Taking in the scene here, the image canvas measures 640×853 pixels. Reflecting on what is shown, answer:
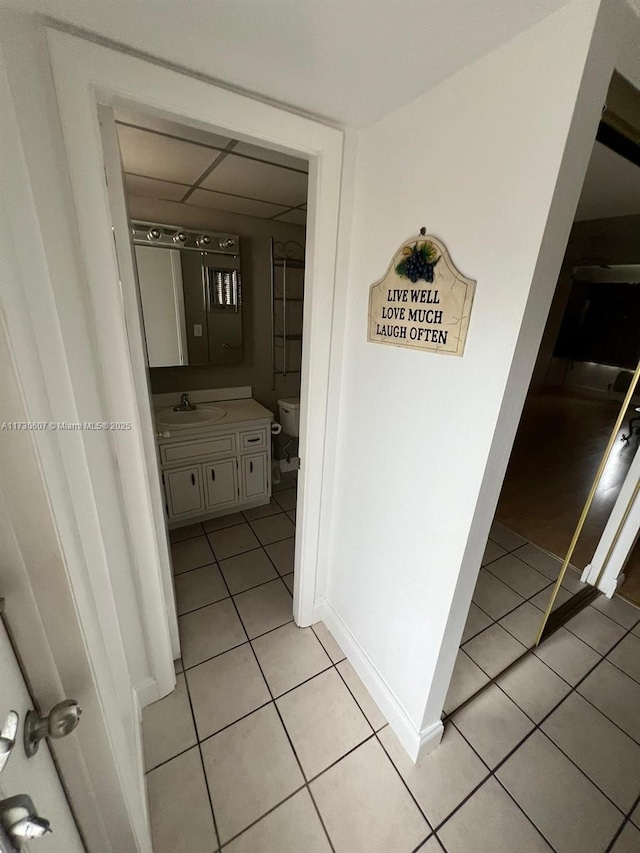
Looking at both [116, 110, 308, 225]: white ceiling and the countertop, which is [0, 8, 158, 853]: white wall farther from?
the countertop

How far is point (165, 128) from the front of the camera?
1201 mm

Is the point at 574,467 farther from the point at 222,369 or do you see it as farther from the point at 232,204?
the point at 232,204

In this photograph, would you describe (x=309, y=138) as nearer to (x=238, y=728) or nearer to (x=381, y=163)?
(x=381, y=163)

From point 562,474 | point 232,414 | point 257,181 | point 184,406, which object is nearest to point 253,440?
point 232,414

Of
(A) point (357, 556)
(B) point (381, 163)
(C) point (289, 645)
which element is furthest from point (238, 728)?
(B) point (381, 163)

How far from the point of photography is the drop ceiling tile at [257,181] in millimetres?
1518

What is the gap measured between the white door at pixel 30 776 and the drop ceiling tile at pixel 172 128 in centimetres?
151

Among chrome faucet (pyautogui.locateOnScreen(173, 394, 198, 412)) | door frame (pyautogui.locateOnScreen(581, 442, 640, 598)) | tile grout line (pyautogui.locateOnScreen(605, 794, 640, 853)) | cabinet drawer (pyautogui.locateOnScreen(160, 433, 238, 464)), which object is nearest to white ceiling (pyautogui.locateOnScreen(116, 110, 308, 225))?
chrome faucet (pyautogui.locateOnScreen(173, 394, 198, 412))

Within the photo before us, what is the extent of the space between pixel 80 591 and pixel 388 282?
1.17m

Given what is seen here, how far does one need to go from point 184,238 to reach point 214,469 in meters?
1.65

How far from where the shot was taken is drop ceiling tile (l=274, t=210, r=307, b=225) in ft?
7.58

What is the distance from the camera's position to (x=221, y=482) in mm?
2504

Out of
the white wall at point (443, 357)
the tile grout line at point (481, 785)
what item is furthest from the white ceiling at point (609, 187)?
the tile grout line at point (481, 785)

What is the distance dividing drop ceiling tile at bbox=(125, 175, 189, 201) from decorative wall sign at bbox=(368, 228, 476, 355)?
1532mm
